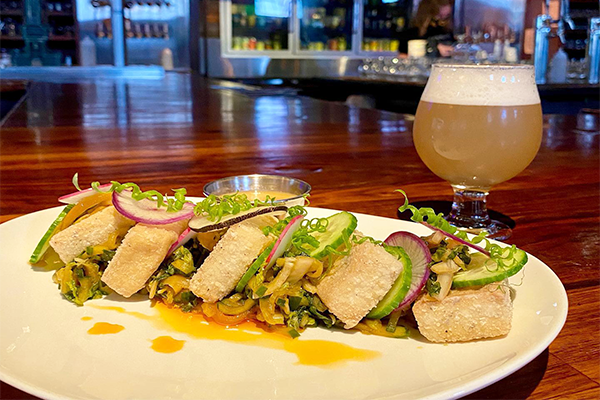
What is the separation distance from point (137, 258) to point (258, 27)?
957 cm

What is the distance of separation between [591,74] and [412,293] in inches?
232

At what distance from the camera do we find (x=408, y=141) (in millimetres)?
2455

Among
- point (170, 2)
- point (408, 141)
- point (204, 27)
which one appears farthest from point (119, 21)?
point (408, 141)

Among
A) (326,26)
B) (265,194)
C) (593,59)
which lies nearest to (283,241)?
(265,194)

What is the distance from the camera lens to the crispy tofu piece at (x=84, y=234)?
95 cm

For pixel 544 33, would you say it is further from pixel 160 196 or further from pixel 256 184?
pixel 160 196

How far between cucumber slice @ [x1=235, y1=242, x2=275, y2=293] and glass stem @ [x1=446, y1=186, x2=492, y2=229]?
56 centimetres

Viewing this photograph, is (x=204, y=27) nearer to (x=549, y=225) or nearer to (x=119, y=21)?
(x=119, y=21)

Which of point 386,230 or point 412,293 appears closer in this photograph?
point 412,293

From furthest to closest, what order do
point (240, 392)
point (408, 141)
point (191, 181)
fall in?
point (408, 141) < point (191, 181) < point (240, 392)

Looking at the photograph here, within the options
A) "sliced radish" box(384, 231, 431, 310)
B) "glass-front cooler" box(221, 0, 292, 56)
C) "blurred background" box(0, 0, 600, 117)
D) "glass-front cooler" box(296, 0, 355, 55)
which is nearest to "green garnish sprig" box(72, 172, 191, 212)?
"sliced radish" box(384, 231, 431, 310)

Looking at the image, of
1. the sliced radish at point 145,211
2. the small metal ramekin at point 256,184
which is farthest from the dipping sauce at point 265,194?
the sliced radish at point 145,211

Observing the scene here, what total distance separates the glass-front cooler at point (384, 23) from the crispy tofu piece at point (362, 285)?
10.0 m

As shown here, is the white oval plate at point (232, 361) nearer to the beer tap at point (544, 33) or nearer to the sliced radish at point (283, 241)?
the sliced radish at point (283, 241)
